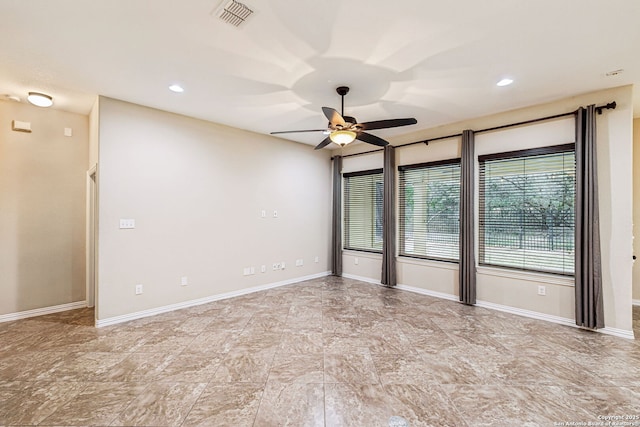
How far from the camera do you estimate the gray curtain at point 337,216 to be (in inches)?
249

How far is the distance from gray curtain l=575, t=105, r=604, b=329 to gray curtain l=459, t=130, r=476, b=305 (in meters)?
1.21

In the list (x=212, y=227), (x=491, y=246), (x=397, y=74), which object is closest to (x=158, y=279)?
(x=212, y=227)

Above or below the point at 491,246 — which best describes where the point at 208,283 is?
below

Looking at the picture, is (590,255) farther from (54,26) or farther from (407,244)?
(54,26)

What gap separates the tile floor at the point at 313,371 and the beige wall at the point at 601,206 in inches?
14.0

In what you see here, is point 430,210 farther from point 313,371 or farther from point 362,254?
point 313,371

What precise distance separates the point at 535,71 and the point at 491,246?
2.46 m

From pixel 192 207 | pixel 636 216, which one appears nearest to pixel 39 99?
pixel 192 207

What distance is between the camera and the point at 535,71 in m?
2.99

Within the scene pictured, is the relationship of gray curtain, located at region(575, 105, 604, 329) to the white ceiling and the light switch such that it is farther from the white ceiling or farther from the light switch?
the light switch

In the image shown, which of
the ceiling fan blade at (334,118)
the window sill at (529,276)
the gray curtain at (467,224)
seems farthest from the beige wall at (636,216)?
the ceiling fan blade at (334,118)

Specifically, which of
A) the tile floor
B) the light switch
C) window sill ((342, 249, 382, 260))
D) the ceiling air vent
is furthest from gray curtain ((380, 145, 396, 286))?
the light switch

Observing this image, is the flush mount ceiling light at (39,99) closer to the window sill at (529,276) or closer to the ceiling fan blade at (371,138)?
the ceiling fan blade at (371,138)

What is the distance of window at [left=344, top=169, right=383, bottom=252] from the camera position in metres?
5.89
